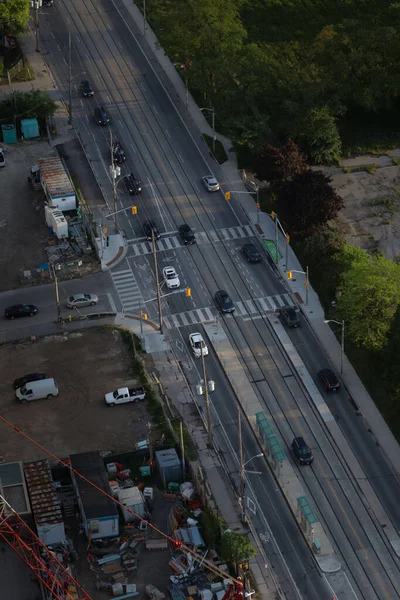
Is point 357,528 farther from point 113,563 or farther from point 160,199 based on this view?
point 160,199

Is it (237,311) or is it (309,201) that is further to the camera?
(309,201)

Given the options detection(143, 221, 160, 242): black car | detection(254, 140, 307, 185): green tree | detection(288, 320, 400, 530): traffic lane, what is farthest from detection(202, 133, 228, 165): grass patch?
detection(288, 320, 400, 530): traffic lane

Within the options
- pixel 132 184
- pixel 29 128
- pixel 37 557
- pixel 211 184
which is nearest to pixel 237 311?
pixel 211 184

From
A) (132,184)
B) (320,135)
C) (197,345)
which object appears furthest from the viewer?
(320,135)

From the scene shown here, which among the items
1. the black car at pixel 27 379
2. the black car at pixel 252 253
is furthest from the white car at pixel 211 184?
the black car at pixel 27 379

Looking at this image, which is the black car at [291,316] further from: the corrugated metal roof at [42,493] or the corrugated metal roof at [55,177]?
the corrugated metal roof at [42,493]

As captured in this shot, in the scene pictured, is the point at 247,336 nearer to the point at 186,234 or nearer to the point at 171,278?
the point at 171,278

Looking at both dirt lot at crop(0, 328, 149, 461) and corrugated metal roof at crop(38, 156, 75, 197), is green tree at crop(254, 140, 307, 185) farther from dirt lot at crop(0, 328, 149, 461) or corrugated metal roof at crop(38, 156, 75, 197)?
dirt lot at crop(0, 328, 149, 461)
